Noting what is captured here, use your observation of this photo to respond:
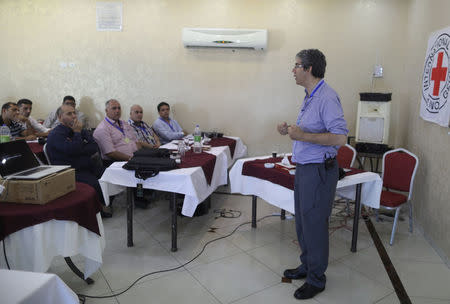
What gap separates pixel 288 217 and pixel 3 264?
2.69m

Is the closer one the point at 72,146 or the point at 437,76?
the point at 72,146

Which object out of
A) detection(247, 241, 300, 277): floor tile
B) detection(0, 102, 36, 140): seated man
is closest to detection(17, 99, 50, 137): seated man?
detection(0, 102, 36, 140): seated man

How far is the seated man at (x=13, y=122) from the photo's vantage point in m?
3.88

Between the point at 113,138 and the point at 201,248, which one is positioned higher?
the point at 113,138

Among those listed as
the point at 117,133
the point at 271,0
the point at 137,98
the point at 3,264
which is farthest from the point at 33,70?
the point at 3,264

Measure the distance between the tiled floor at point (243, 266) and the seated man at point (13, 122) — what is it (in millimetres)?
1704

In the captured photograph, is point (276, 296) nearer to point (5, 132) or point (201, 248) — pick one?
point (201, 248)

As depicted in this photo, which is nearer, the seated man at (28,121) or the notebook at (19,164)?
the notebook at (19,164)

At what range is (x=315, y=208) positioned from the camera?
211 cm

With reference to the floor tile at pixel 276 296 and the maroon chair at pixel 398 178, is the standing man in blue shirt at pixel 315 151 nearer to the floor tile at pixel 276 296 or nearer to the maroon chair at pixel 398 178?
the floor tile at pixel 276 296

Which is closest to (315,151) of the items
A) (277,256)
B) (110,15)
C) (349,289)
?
(349,289)

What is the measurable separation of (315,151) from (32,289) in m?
1.60

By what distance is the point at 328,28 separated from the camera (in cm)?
453

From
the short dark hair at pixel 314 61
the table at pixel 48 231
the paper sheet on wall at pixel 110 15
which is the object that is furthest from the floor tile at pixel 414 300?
the paper sheet on wall at pixel 110 15
